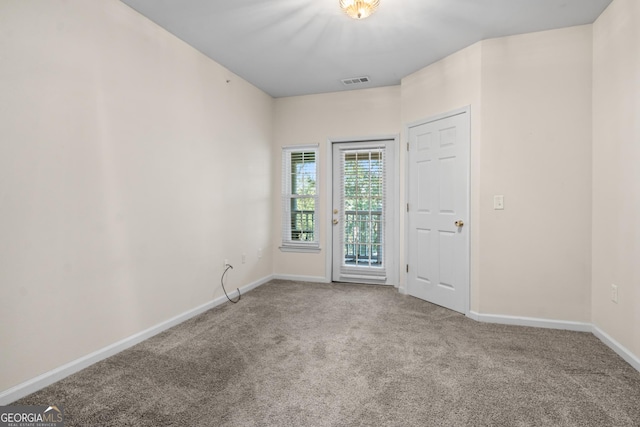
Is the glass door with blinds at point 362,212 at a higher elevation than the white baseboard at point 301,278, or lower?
higher

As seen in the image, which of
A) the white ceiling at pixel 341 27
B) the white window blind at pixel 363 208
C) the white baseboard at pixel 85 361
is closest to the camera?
the white baseboard at pixel 85 361

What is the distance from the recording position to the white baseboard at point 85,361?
187 cm

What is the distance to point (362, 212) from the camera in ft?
15.3

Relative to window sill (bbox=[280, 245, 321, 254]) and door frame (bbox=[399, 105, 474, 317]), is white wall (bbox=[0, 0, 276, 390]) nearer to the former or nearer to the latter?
window sill (bbox=[280, 245, 321, 254])

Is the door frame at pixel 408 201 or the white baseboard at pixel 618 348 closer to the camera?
the white baseboard at pixel 618 348

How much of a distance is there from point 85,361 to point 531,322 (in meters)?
3.65

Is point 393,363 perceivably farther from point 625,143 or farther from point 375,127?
point 375,127

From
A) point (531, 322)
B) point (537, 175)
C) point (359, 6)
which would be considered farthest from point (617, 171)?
point (359, 6)

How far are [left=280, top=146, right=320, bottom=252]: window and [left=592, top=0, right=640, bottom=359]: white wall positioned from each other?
10.3 ft

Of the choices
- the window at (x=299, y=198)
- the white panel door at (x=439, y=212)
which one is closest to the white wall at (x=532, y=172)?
the white panel door at (x=439, y=212)

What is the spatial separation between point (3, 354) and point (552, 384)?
3.21m

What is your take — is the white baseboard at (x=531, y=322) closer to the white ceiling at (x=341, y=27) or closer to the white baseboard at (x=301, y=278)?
the white baseboard at (x=301, y=278)

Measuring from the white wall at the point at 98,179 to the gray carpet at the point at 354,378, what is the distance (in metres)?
0.36

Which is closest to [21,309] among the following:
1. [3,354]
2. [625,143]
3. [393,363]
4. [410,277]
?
[3,354]
